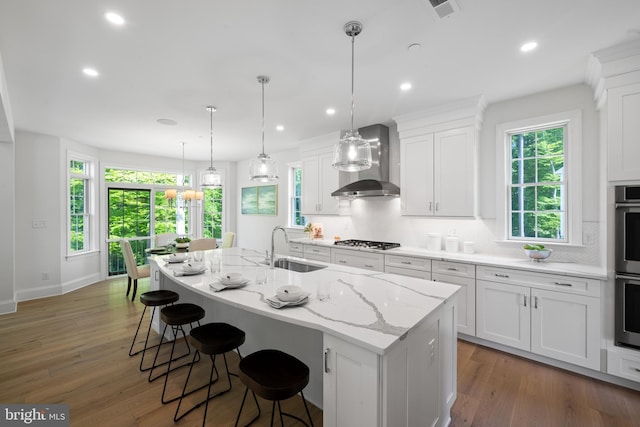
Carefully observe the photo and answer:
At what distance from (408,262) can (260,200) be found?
4256 millimetres

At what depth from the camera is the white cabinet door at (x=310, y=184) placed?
513 centimetres

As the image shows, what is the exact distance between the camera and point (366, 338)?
1.21 m

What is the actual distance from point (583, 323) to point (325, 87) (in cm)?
329

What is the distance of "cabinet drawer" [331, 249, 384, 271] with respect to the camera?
3.83 meters

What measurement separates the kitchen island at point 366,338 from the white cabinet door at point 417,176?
1.78m

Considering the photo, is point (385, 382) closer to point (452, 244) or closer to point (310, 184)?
point (452, 244)

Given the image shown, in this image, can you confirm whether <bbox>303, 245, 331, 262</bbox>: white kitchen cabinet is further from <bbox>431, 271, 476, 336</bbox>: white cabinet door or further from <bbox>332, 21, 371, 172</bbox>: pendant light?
<bbox>332, 21, 371, 172</bbox>: pendant light

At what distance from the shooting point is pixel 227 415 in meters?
2.03

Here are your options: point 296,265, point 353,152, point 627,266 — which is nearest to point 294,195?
point 296,265

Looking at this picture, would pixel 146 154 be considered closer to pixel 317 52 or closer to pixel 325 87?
pixel 325 87

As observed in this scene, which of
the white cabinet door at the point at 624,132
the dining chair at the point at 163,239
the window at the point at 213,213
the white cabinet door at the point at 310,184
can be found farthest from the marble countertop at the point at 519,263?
the window at the point at 213,213

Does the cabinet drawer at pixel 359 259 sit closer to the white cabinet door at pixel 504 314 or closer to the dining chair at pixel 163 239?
the white cabinet door at pixel 504 314

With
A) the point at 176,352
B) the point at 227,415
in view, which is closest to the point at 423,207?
the point at 227,415

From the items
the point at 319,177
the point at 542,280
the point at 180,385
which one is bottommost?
the point at 180,385
